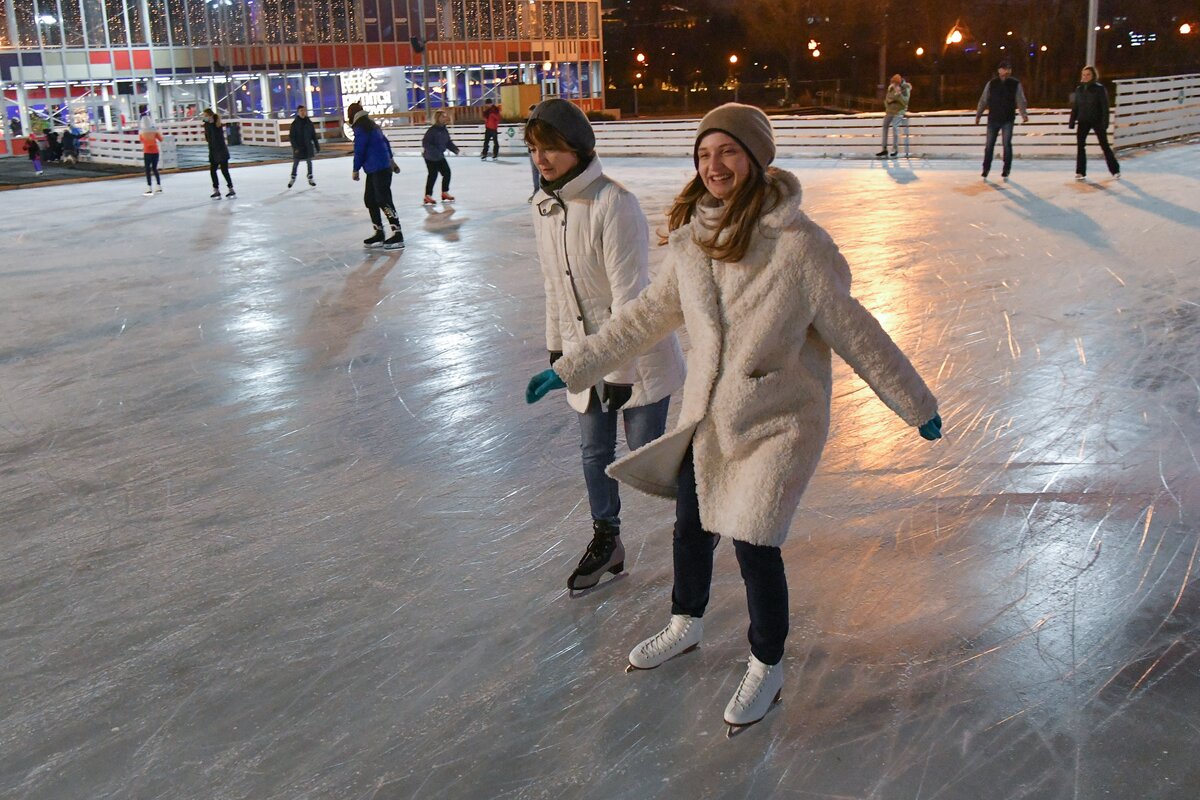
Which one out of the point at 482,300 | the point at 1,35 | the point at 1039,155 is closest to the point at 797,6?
the point at 1,35

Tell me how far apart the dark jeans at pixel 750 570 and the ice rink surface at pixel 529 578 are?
0.20 m

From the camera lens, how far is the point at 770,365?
2535 millimetres

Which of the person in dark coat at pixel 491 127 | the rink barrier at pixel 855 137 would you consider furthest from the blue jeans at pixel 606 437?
the person in dark coat at pixel 491 127

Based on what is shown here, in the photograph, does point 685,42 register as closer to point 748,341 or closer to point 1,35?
point 1,35

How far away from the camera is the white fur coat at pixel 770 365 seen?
248 cm

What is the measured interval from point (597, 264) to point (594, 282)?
0.06 m

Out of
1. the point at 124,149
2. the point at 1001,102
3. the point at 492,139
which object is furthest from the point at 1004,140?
the point at 124,149

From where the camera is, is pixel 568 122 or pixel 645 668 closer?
pixel 645 668

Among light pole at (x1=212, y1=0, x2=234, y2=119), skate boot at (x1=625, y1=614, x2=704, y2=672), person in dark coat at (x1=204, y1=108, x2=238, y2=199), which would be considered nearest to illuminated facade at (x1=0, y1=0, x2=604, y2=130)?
light pole at (x1=212, y1=0, x2=234, y2=119)

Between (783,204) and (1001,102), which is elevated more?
(1001,102)

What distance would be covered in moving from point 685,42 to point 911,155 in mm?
47440

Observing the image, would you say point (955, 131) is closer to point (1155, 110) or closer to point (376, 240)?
point (1155, 110)

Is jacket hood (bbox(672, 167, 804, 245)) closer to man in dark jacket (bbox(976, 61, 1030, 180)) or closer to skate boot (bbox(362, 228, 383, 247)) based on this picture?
skate boot (bbox(362, 228, 383, 247))

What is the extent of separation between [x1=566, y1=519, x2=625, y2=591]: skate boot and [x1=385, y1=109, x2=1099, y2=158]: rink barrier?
15347 mm
